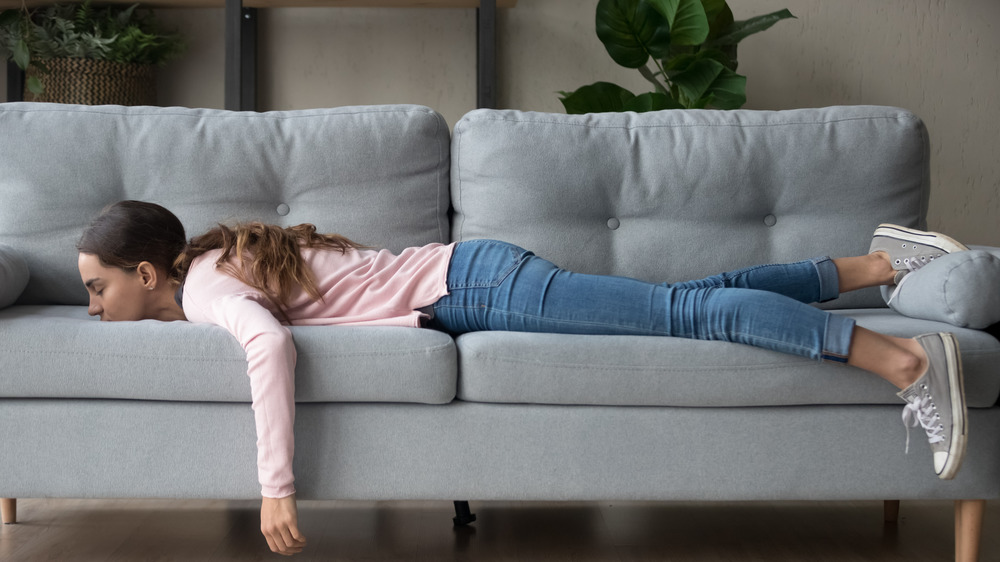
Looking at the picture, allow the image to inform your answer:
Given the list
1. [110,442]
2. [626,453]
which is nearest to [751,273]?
[626,453]

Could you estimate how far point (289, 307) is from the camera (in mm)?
1422

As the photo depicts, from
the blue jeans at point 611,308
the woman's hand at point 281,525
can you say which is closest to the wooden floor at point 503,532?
the woman's hand at point 281,525

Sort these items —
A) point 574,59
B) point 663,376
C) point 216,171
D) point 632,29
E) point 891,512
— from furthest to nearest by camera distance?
1. point 574,59
2. point 632,29
3. point 216,171
4. point 891,512
5. point 663,376

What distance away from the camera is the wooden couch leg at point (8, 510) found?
158cm

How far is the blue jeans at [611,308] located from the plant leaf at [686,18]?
4.36 feet

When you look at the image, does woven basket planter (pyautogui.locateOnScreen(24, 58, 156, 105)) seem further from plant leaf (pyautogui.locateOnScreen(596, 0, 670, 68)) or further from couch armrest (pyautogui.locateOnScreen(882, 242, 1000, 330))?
couch armrest (pyautogui.locateOnScreen(882, 242, 1000, 330))

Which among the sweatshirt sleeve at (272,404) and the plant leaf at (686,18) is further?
the plant leaf at (686,18)

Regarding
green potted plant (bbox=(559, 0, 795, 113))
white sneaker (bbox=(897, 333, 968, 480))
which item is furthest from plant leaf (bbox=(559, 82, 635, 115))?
white sneaker (bbox=(897, 333, 968, 480))

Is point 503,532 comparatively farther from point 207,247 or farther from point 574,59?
point 574,59

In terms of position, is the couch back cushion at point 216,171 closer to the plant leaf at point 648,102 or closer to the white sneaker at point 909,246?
the white sneaker at point 909,246

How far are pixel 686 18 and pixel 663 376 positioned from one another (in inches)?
66.3

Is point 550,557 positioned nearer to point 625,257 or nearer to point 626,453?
point 626,453

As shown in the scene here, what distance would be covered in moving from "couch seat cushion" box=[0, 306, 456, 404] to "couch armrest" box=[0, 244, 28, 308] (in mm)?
232

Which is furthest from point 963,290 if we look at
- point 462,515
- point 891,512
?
point 462,515
